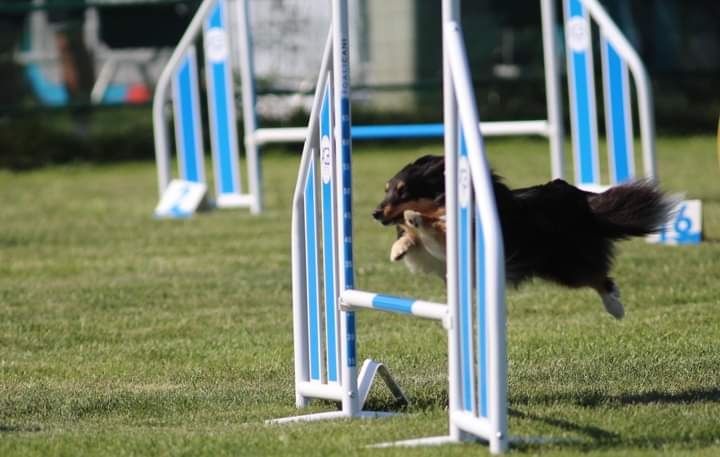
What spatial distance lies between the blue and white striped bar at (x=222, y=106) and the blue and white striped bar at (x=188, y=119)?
0.15 metres

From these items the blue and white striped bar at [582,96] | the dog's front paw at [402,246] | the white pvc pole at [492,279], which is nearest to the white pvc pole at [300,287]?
the dog's front paw at [402,246]

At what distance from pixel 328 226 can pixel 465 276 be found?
0.93 metres

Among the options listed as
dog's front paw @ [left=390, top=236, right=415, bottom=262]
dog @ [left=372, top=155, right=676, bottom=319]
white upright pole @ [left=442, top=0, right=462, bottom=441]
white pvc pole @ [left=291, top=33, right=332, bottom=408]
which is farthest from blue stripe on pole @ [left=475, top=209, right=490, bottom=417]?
dog's front paw @ [left=390, top=236, right=415, bottom=262]

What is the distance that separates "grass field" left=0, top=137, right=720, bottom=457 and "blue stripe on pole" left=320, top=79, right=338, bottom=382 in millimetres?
306

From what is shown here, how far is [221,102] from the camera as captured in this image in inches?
470

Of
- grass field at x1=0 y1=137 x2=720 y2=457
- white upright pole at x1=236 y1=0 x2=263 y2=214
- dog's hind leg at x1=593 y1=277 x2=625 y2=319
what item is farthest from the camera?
white upright pole at x1=236 y1=0 x2=263 y2=214

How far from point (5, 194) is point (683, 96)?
9.54 meters

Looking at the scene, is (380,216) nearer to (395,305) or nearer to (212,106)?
(395,305)

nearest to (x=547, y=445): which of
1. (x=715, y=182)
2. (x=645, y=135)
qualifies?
(x=645, y=135)

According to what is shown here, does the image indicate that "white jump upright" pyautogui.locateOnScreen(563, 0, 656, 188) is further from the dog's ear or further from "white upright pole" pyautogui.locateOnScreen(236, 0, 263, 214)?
the dog's ear

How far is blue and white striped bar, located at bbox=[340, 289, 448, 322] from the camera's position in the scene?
4273 millimetres

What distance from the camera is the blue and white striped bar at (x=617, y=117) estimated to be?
9883mm

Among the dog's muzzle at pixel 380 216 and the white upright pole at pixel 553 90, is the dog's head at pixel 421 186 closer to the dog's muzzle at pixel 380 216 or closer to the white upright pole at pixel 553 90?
the dog's muzzle at pixel 380 216

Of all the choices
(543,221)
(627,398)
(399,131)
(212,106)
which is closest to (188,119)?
(212,106)
